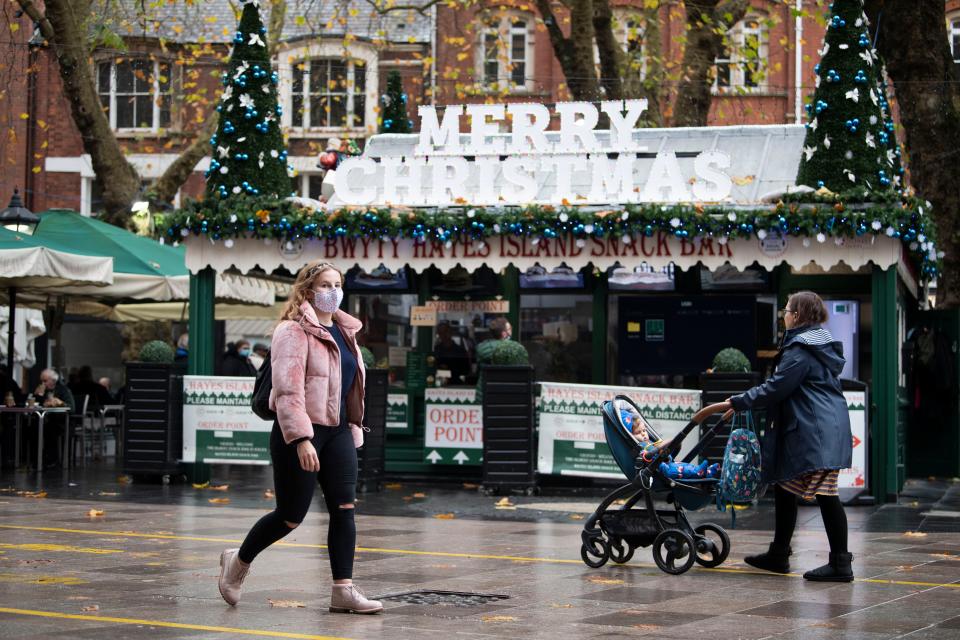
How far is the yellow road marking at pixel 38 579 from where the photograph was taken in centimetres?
845

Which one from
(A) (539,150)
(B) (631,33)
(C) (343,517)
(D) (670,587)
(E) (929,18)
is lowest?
(D) (670,587)

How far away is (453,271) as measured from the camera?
17875 millimetres

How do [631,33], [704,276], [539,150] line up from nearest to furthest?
[539,150]
[704,276]
[631,33]

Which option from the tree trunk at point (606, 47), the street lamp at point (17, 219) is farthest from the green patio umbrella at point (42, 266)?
the tree trunk at point (606, 47)

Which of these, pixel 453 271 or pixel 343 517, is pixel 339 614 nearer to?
pixel 343 517

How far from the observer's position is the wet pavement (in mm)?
7090

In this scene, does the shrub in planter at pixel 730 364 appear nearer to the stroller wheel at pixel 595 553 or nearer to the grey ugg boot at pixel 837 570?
the stroller wheel at pixel 595 553

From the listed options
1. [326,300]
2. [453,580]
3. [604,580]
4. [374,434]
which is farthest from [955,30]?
[326,300]

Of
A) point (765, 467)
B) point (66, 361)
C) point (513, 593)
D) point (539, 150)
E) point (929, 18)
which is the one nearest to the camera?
point (513, 593)

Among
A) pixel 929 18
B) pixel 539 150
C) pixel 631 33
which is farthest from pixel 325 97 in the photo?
pixel 539 150

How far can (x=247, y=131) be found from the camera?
16516 millimetres

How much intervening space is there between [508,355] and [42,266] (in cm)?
584

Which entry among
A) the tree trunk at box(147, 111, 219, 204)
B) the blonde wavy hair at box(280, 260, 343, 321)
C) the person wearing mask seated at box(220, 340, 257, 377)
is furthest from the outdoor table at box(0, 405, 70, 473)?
the blonde wavy hair at box(280, 260, 343, 321)

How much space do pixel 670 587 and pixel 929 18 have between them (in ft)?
49.0
